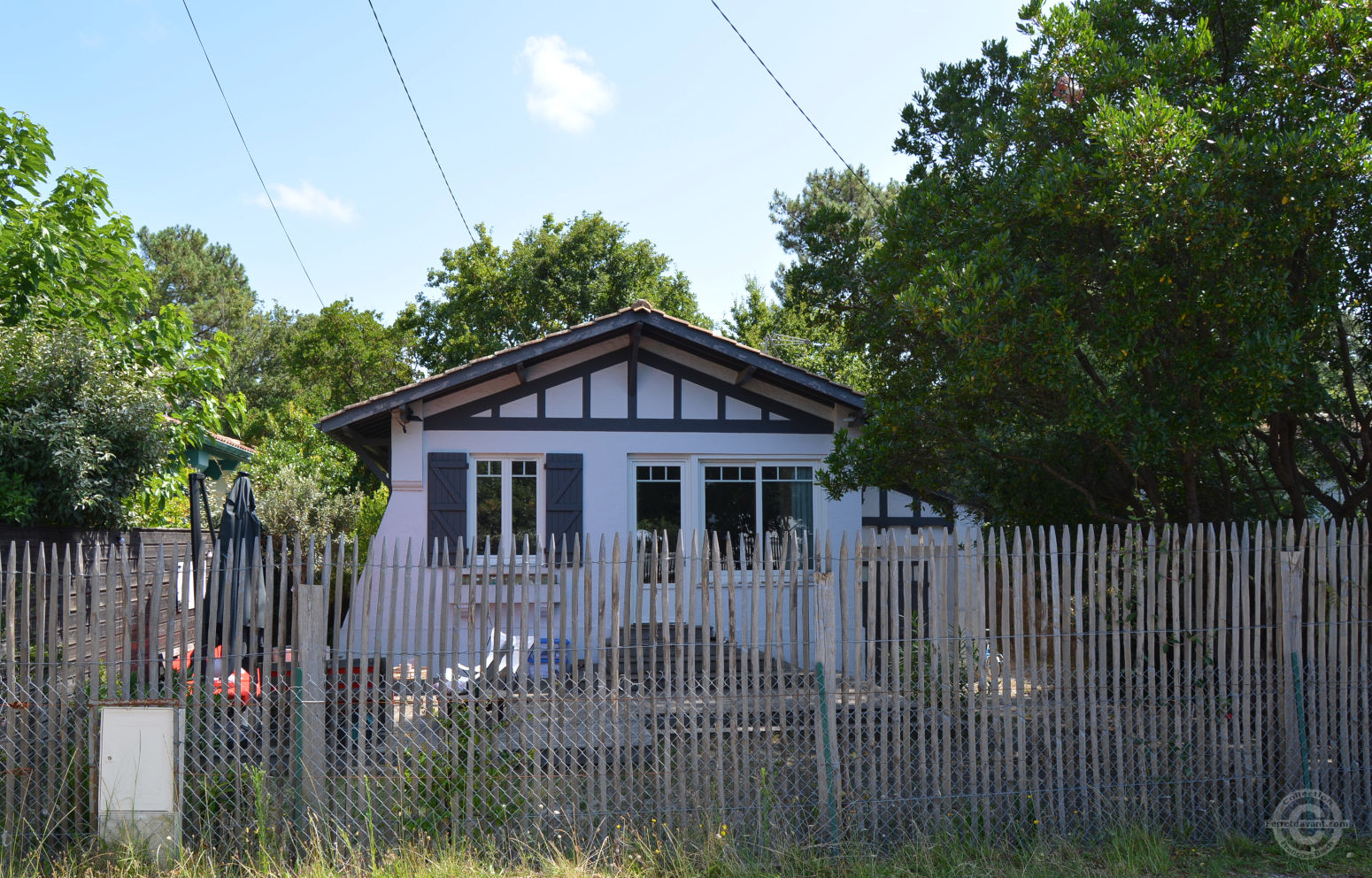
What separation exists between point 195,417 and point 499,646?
22.3 feet

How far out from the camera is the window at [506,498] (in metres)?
10.9

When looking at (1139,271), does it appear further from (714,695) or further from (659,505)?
(659,505)

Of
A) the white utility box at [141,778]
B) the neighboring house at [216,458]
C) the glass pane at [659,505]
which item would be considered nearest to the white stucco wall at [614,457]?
the glass pane at [659,505]

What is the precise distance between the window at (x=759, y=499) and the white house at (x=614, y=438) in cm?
2

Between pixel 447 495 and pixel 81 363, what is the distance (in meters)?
3.80

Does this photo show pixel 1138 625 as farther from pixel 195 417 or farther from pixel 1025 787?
pixel 195 417

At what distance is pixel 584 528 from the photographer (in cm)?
1098

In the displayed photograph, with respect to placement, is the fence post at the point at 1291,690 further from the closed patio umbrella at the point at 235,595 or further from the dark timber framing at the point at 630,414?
the dark timber framing at the point at 630,414

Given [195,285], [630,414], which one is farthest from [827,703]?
[195,285]

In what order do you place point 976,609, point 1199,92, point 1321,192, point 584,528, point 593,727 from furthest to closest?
point 584,528, point 1199,92, point 1321,192, point 976,609, point 593,727

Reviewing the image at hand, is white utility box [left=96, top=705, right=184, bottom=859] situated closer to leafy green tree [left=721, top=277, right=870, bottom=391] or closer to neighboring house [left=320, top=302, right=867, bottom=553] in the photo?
neighboring house [left=320, top=302, right=867, bottom=553]

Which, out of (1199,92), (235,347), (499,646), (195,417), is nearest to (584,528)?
(195,417)

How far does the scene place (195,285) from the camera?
1505 inches

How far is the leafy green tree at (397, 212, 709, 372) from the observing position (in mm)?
24875
